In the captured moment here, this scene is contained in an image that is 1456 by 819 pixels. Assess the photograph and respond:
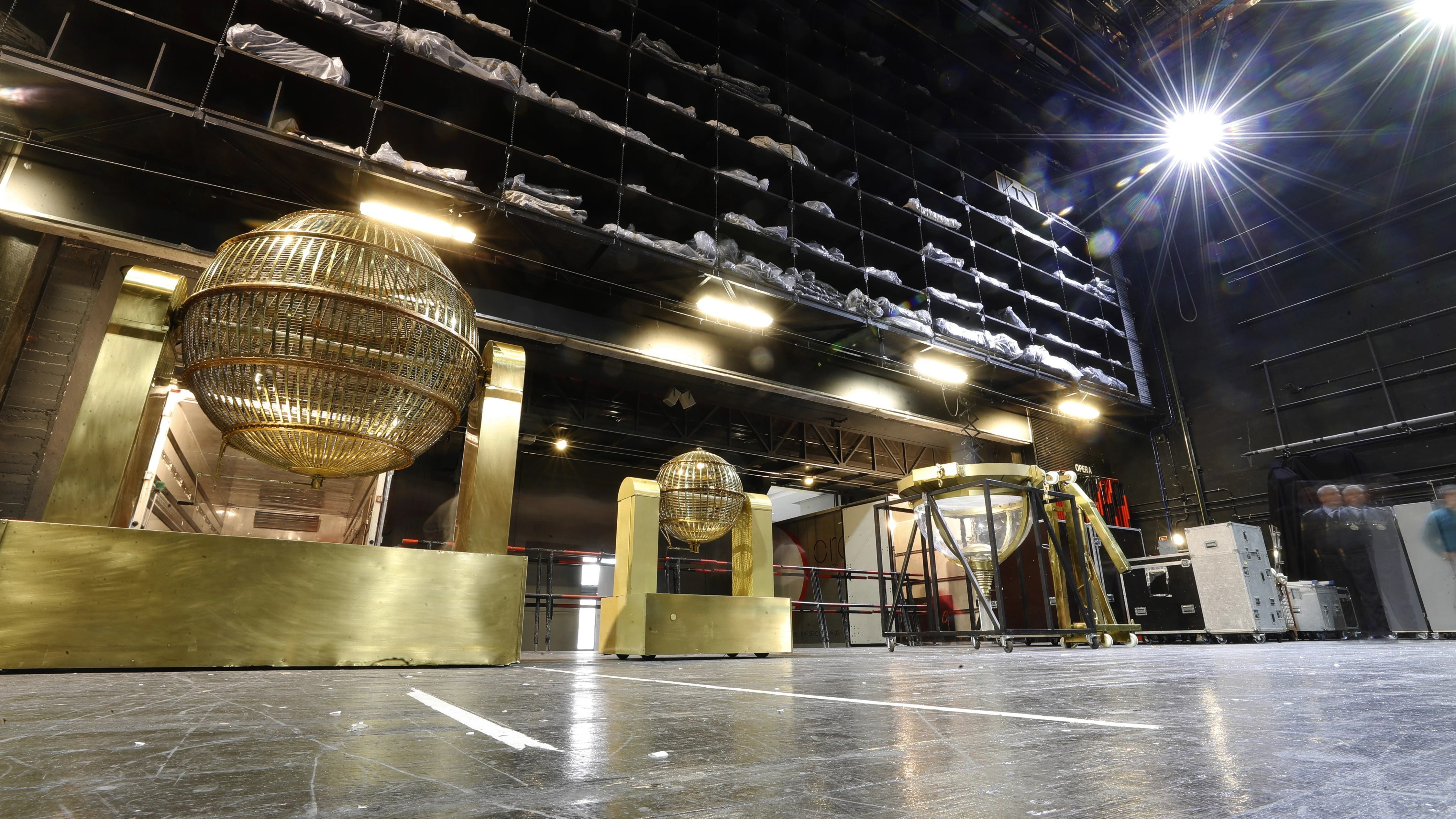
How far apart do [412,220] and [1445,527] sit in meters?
9.66

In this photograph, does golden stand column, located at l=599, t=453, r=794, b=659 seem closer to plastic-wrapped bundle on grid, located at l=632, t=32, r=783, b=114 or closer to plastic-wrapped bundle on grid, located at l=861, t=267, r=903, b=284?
plastic-wrapped bundle on grid, located at l=861, t=267, r=903, b=284

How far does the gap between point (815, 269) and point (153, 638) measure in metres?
5.42

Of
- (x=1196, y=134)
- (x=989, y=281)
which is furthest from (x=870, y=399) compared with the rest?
(x=1196, y=134)

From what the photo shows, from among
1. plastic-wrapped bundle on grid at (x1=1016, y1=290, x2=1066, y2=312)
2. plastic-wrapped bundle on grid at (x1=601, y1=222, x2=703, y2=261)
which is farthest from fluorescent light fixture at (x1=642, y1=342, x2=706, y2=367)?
plastic-wrapped bundle on grid at (x1=1016, y1=290, x2=1066, y2=312)

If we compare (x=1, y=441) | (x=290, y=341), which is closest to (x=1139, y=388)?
(x=290, y=341)

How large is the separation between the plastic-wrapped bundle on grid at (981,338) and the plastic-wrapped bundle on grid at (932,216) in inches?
45.3

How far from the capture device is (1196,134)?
8.87 m

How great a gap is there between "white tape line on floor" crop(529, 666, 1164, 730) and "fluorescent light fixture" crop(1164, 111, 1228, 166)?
10915 millimetres

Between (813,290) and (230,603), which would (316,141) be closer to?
(230,603)

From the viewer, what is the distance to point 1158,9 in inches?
312

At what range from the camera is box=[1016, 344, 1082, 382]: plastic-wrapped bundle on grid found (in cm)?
678

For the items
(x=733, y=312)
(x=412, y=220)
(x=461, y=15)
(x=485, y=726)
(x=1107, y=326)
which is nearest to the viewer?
(x=485, y=726)

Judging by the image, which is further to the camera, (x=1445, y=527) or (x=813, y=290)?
(x=1445, y=527)

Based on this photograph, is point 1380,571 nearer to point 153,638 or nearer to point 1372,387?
point 1372,387
